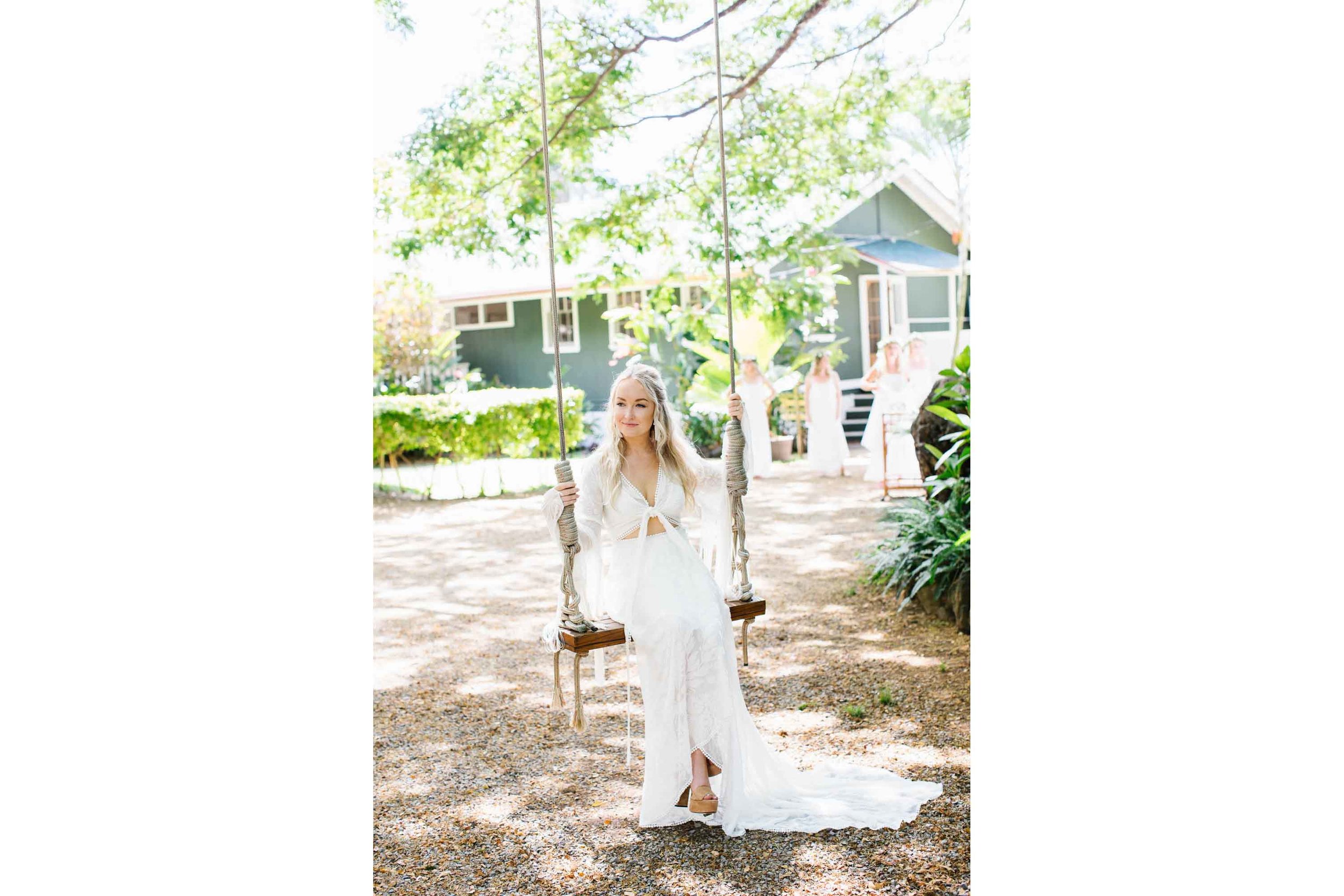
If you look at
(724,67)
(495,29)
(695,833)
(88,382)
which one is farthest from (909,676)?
(495,29)

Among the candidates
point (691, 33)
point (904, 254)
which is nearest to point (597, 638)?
point (691, 33)

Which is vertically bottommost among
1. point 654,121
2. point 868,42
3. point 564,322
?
point 564,322

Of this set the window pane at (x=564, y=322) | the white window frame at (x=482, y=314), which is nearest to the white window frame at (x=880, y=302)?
the window pane at (x=564, y=322)

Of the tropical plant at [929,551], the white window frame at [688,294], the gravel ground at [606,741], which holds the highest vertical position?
the white window frame at [688,294]

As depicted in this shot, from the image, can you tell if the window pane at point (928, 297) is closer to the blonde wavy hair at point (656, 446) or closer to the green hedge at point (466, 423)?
the green hedge at point (466, 423)

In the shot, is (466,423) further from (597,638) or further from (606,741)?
(597,638)

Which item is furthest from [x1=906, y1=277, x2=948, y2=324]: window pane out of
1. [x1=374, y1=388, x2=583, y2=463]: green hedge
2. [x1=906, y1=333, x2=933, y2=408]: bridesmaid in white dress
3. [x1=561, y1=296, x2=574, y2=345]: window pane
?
[x1=374, y1=388, x2=583, y2=463]: green hedge

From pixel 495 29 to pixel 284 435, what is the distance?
6.63 meters

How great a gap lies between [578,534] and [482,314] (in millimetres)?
15799

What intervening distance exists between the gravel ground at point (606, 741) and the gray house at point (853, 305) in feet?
30.0

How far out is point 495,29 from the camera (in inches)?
302

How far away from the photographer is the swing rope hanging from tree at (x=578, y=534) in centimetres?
255

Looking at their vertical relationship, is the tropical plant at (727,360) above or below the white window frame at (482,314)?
below

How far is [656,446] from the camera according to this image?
10.3 feet
